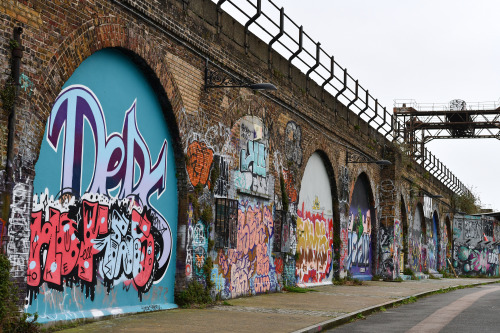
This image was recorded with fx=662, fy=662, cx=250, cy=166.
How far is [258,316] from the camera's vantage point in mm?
11258

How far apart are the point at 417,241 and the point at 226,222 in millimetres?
24142

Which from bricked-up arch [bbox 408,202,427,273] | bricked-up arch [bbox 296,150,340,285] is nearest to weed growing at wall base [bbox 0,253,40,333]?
bricked-up arch [bbox 296,150,340,285]

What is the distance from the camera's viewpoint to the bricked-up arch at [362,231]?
80.4 ft

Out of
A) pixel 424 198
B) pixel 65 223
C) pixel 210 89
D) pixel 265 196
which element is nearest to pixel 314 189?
pixel 265 196

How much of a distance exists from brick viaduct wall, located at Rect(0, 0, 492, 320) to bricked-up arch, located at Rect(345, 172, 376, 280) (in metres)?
0.12

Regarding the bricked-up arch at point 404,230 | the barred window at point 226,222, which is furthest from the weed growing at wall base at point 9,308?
the bricked-up arch at point 404,230

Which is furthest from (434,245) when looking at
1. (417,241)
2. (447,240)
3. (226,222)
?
(226,222)

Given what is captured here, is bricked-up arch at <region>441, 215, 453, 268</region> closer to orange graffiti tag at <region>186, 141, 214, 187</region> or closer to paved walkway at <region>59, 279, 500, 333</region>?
paved walkway at <region>59, 279, 500, 333</region>

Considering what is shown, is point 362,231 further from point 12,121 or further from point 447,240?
point 447,240

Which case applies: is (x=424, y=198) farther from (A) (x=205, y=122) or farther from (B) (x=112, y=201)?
(B) (x=112, y=201)

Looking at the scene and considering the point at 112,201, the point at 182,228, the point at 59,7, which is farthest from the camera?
the point at 182,228

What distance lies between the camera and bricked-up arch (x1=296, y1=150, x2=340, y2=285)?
764 inches

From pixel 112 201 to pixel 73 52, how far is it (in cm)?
243

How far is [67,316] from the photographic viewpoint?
29.8 ft
